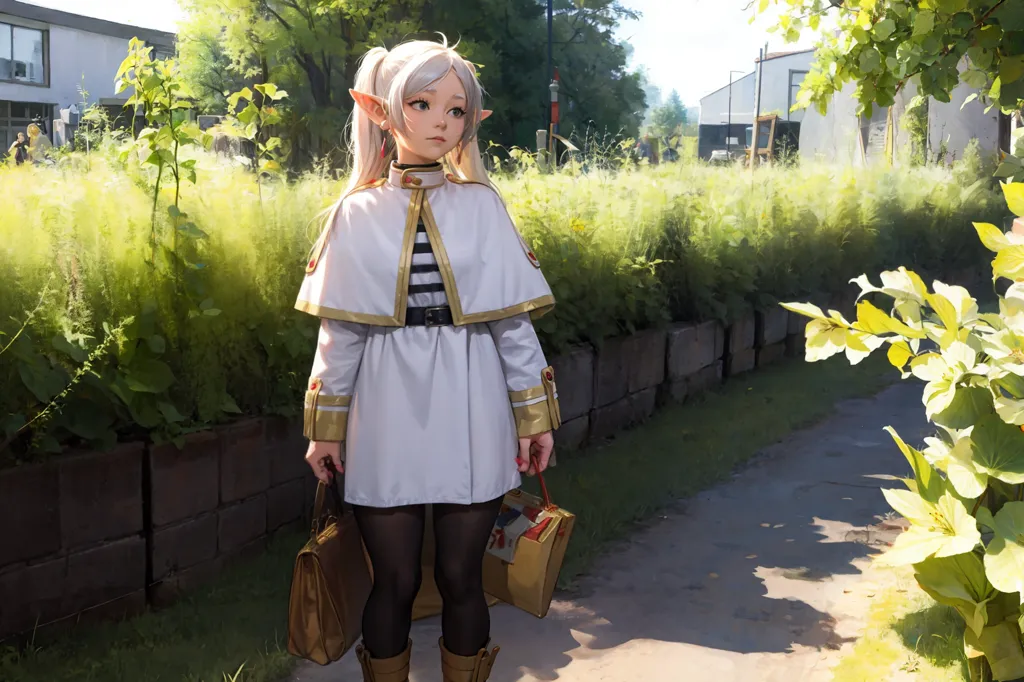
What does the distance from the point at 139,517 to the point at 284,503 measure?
825mm

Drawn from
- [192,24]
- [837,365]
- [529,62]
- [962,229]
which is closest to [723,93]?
[529,62]

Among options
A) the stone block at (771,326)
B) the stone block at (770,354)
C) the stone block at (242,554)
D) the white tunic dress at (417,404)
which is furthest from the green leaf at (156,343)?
the stone block at (770,354)

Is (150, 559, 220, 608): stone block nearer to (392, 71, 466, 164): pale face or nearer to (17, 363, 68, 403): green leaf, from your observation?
(17, 363, 68, 403): green leaf

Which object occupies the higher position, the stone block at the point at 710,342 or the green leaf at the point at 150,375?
the green leaf at the point at 150,375

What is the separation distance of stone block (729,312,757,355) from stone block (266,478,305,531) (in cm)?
505

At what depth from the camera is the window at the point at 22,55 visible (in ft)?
141

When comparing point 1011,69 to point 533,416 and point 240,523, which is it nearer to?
point 533,416

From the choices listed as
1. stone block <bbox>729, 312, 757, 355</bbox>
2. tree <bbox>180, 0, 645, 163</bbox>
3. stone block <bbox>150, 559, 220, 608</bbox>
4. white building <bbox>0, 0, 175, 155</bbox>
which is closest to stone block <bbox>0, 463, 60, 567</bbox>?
stone block <bbox>150, 559, 220, 608</bbox>

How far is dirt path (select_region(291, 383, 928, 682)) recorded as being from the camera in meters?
3.86

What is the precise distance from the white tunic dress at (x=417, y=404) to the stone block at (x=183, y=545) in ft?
4.80

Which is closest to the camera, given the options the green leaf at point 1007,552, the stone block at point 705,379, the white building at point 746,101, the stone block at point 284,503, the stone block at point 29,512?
the green leaf at point 1007,552

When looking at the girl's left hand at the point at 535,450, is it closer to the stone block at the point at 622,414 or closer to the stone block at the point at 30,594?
the stone block at the point at 30,594

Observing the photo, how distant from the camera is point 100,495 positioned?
154 inches

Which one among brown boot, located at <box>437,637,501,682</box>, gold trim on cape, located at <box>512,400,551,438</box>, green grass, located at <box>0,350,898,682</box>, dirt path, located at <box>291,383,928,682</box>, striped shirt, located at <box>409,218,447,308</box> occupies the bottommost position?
dirt path, located at <box>291,383,928,682</box>
